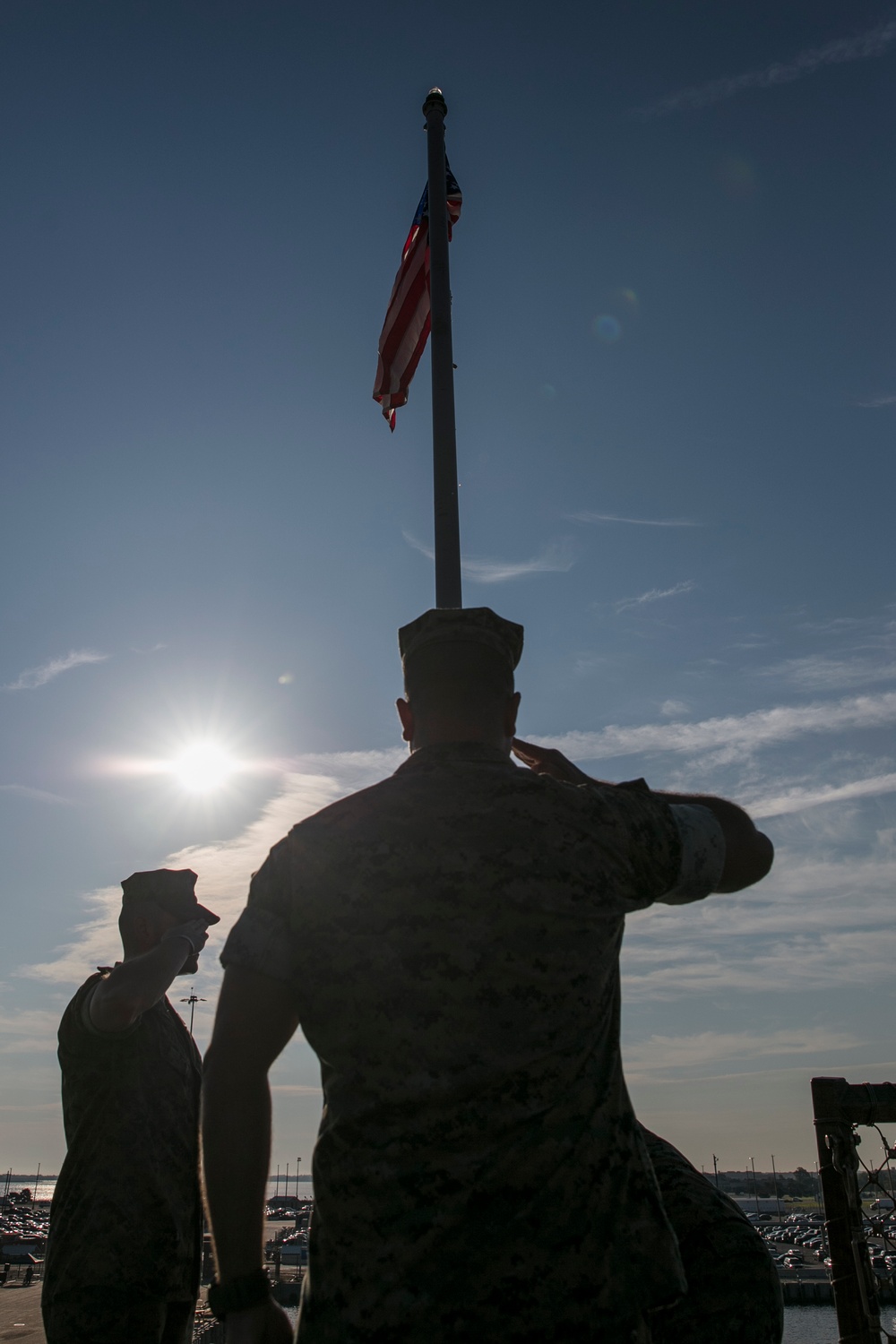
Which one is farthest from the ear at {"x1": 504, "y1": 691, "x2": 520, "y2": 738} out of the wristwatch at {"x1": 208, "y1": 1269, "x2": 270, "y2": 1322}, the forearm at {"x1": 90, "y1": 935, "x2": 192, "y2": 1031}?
the forearm at {"x1": 90, "y1": 935, "x2": 192, "y2": 1031}

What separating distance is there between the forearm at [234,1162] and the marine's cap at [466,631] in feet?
3.88

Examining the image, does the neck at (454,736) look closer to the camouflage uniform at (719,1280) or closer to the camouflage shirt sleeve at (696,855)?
the camouflage shirt sleeve at (696,855)

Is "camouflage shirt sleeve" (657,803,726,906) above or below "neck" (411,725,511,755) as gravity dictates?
below

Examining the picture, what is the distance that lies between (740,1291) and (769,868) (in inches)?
39.3

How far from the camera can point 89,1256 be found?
359 centimetres

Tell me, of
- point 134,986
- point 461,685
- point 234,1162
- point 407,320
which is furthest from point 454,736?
point 407,320

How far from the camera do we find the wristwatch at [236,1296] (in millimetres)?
1958

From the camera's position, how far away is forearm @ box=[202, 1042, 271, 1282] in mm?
1985

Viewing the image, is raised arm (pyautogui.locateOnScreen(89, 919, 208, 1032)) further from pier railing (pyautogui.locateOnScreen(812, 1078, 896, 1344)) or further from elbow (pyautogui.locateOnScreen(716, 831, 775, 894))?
pier railing (pyautogui.locateOnScreen(812, 1078, 896, 1344))

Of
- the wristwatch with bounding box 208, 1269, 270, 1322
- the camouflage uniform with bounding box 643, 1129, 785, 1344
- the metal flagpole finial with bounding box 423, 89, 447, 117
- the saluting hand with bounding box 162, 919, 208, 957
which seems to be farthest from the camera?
the metal flagpole finial with bounding box 423, 89, 447, 117

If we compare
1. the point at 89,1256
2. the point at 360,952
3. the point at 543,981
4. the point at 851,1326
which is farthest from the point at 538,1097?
the point at 851,1326

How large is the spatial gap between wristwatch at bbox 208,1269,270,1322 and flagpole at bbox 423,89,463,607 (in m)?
3.10

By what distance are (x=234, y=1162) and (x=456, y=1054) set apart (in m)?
0.56

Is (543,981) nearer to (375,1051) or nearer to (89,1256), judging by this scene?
(375,1051)
